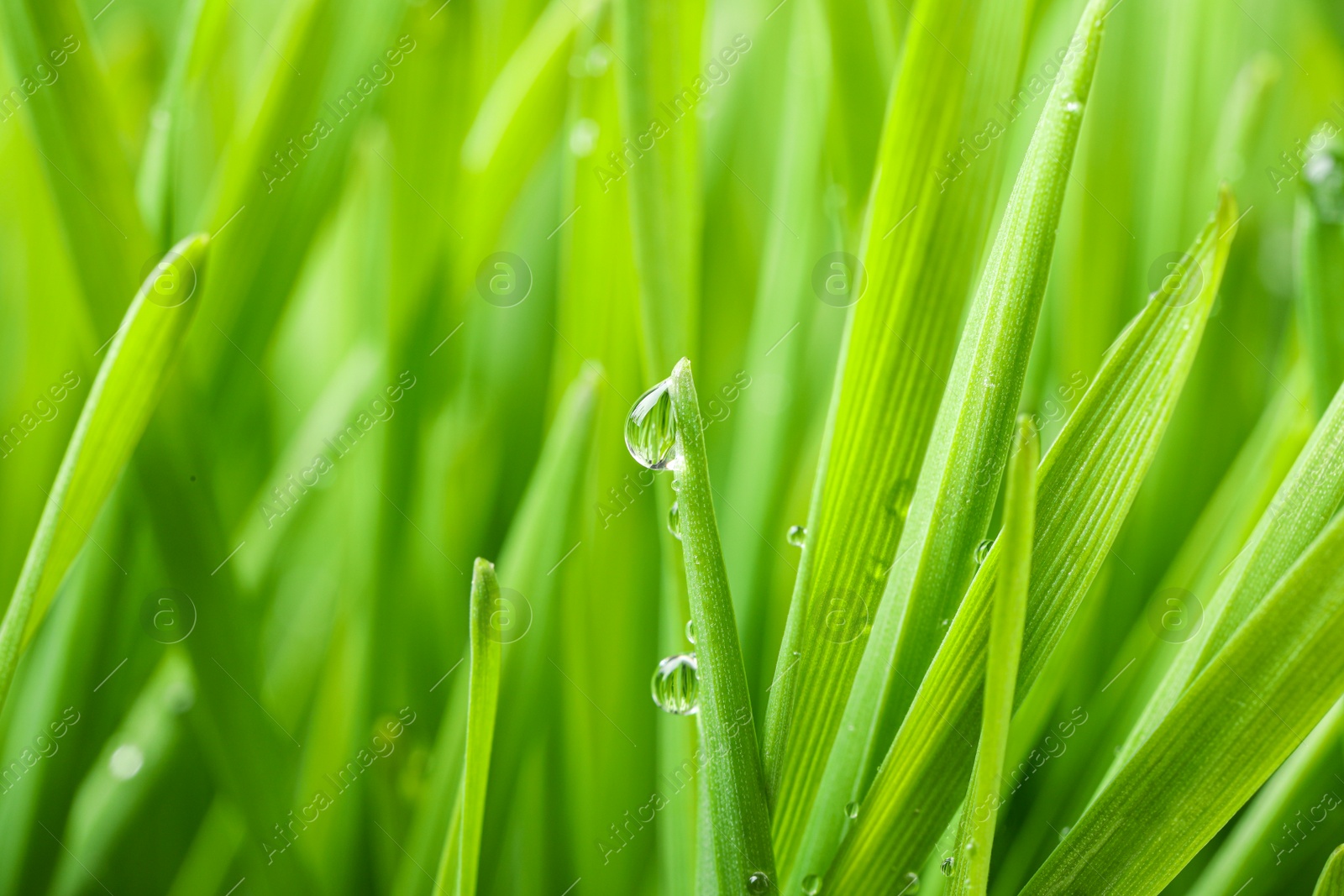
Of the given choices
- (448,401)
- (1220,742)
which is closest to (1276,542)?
(1220,742)

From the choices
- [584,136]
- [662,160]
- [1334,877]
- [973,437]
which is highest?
[584,136]

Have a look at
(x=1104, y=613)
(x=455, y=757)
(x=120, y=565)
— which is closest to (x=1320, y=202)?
(x=1104, y=613)

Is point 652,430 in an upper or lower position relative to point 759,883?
upper

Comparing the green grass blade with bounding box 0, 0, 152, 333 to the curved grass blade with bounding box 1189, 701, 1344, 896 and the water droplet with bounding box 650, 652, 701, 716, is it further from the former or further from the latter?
the curved grass blade with bounding box 1189, 701, 1344, 896

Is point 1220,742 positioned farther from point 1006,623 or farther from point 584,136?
point 584,136
